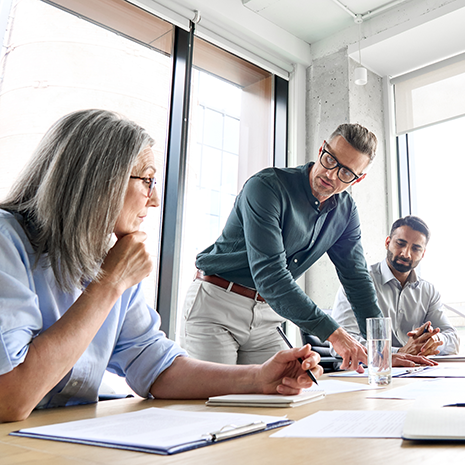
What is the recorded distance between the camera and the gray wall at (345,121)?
3.45 metres

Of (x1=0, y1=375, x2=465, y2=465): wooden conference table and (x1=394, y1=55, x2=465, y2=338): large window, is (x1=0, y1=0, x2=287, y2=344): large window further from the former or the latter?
(x1=0, y1=375, x2=465, y2=465): wooden conference table

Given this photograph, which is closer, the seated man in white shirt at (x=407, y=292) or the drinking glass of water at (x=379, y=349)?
the drinking glass of water at (x=379, y=349)

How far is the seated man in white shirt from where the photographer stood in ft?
8.21

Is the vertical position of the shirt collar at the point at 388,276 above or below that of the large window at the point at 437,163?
below

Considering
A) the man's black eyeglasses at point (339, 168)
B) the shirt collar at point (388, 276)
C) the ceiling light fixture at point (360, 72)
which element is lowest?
the shirt collar at point (388, 276)

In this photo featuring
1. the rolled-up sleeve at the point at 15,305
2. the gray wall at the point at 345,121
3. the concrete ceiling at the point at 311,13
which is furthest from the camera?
the gray wall at the point at 345,121

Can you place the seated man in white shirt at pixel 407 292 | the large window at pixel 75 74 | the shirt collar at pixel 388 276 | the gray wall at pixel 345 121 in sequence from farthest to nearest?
the gray wall at pixel 345 121
the shirt collar at pixel 388 276
the seated man in white shirt at pixel 407 292
the large window at pixel 75 74

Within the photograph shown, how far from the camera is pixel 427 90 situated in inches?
141

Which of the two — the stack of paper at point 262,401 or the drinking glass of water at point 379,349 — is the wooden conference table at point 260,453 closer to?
the stack of paper at point 262,401

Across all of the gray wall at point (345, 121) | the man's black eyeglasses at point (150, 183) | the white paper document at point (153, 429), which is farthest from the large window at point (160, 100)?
the white paper document at point (153, 429)

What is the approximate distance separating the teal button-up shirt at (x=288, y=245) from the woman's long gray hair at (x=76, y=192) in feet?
2.50

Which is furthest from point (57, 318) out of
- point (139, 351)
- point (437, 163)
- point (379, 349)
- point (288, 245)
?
point (437, 163)

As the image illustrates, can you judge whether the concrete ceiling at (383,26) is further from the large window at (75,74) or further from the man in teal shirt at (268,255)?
the man in teal shirt at (268,255)

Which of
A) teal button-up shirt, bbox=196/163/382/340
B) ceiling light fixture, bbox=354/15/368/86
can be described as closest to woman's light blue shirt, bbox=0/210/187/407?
teal button-up shirt, bbox=196/163/382/340
